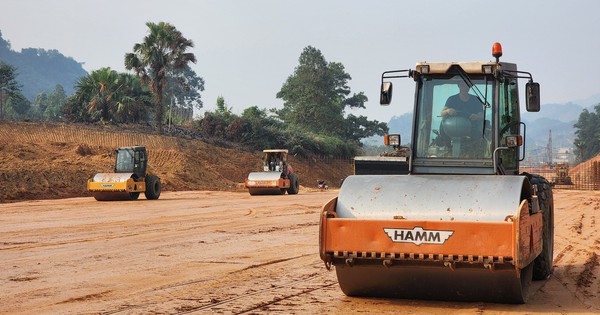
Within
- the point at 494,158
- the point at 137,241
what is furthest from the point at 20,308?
the point at 137,241

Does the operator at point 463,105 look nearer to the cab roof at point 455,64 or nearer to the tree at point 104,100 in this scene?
the cab roof at point 455,64

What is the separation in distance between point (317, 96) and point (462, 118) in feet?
231

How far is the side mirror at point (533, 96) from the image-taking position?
9297mm

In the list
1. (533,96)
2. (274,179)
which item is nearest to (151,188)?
(274,179)

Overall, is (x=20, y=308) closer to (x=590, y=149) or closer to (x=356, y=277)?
(x=356, y=277)

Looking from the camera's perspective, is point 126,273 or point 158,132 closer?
point 126,273

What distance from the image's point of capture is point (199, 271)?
10859 millimetres

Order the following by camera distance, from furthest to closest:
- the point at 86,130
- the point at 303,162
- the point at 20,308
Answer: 1. the point at 303,162
2. the point at 86,130
3. the point at 20,308

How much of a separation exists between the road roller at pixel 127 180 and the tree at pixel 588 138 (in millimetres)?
113061

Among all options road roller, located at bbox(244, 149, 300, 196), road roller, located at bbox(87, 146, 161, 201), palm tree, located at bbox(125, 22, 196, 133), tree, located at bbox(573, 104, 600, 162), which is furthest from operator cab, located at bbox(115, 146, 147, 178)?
tree, located at bbox(573, 104, 600, 162)

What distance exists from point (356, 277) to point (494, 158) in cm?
226

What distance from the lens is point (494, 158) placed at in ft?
29.5

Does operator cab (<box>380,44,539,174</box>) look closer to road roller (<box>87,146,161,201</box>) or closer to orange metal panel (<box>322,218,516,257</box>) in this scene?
orange metal panel (<box>322,218,516,257</box>)

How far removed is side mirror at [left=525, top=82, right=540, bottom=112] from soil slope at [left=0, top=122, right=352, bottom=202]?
2707cm
